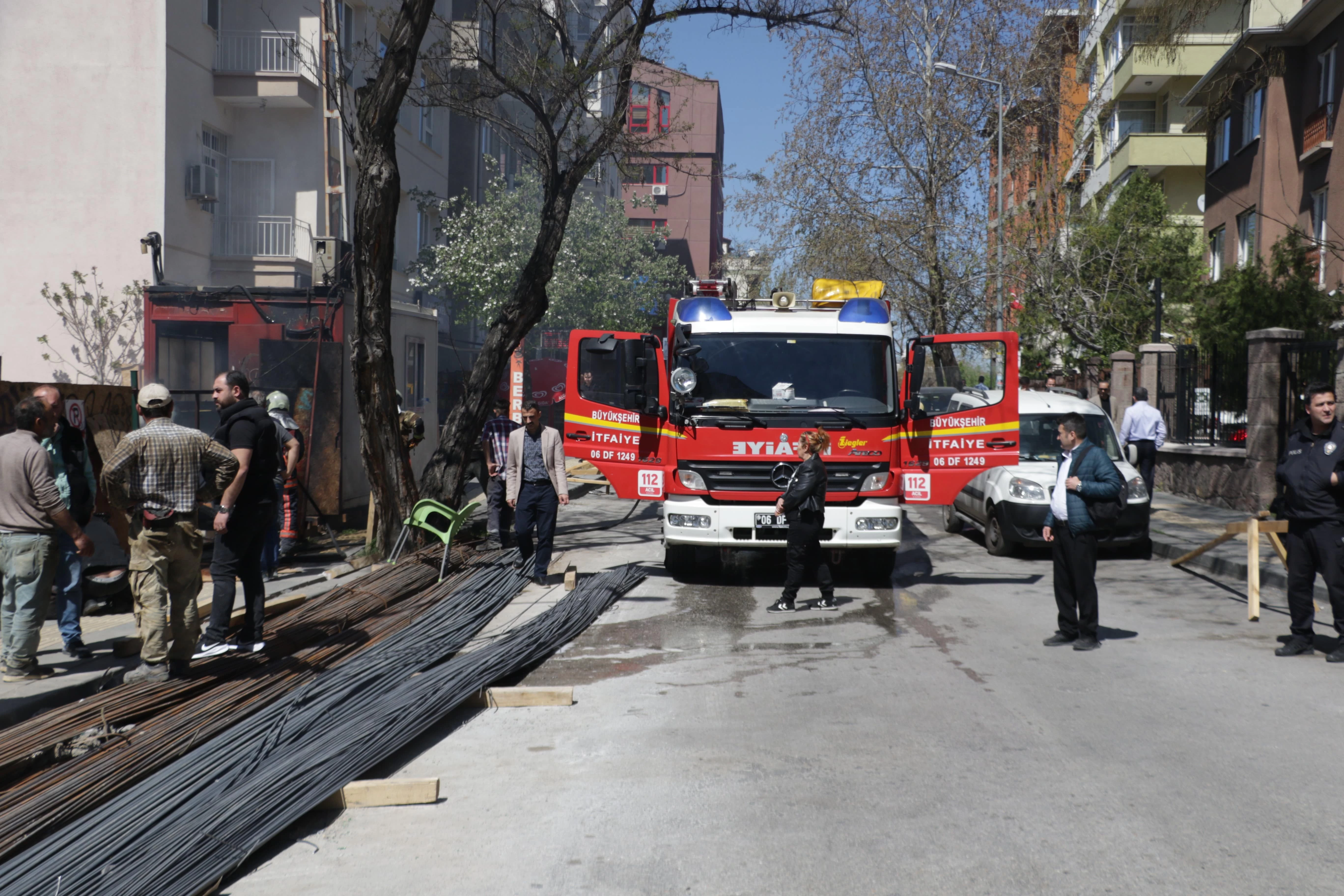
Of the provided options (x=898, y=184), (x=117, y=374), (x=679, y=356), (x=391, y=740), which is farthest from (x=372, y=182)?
(x=898, y=184)

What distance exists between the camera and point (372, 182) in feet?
37.4

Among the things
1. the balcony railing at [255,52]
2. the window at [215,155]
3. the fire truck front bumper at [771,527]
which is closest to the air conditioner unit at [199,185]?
the window at [215,155]

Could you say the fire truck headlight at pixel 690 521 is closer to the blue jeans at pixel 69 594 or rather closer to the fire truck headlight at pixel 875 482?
the fire truck headlight at pixel 875 482

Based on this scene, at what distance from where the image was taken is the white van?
1289 centimetres

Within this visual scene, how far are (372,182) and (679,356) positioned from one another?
3.63 meters

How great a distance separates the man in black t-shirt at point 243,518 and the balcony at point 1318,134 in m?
21.4

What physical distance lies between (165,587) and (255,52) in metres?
19.8

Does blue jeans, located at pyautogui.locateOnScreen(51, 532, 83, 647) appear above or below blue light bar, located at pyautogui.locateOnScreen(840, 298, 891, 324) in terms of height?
below

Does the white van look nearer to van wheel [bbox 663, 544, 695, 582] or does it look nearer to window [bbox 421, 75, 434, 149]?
van wheel [bbox 663, 544, 695, 582]

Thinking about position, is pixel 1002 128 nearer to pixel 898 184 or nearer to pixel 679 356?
pixel 898 184

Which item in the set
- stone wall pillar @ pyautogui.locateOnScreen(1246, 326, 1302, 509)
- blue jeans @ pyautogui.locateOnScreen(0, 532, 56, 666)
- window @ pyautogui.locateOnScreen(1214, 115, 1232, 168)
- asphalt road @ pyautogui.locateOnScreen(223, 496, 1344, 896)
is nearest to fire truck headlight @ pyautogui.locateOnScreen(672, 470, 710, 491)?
asphalt road @ pyautogui.locateOnScreen(223, 496, 1344, 896)

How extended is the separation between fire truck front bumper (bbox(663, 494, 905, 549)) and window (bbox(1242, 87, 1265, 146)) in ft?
64.3

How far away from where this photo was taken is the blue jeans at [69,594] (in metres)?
7.32

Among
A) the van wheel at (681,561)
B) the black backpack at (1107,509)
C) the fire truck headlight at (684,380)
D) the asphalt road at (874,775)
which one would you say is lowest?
the asphalt road at (874,775)
